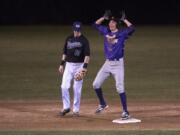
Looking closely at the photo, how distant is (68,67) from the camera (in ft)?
42.7

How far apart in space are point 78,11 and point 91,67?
33.0 meters

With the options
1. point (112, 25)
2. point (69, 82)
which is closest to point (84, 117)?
point (69, 82)

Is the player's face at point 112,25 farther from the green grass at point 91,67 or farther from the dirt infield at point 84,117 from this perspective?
the green grass at point 91,67

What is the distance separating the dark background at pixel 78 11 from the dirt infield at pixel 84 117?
4038cm

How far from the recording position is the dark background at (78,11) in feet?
182

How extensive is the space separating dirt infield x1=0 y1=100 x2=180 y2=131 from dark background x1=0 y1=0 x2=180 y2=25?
132ft

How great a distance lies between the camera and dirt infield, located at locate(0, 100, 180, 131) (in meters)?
11.8

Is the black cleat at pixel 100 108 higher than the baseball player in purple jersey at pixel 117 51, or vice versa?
the baseball player in purple jersey at pixel 117 51

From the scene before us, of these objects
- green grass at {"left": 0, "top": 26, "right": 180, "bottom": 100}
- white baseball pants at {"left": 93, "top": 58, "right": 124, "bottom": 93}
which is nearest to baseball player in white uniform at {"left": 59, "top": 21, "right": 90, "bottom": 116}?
white baseball pants at {"left": 93, "top": 58, "right": 124, "bottom": 93}

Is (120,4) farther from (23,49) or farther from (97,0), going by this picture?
(23,49)

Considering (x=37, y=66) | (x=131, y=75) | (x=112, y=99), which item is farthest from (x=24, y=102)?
(x=37, y=66)

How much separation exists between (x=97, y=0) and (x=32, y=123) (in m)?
46.2

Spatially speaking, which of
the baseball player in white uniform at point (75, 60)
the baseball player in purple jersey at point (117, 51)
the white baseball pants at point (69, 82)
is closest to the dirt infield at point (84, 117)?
the white baseball pants at point (69, 82)

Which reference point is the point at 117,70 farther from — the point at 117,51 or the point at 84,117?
the point at 84,117
